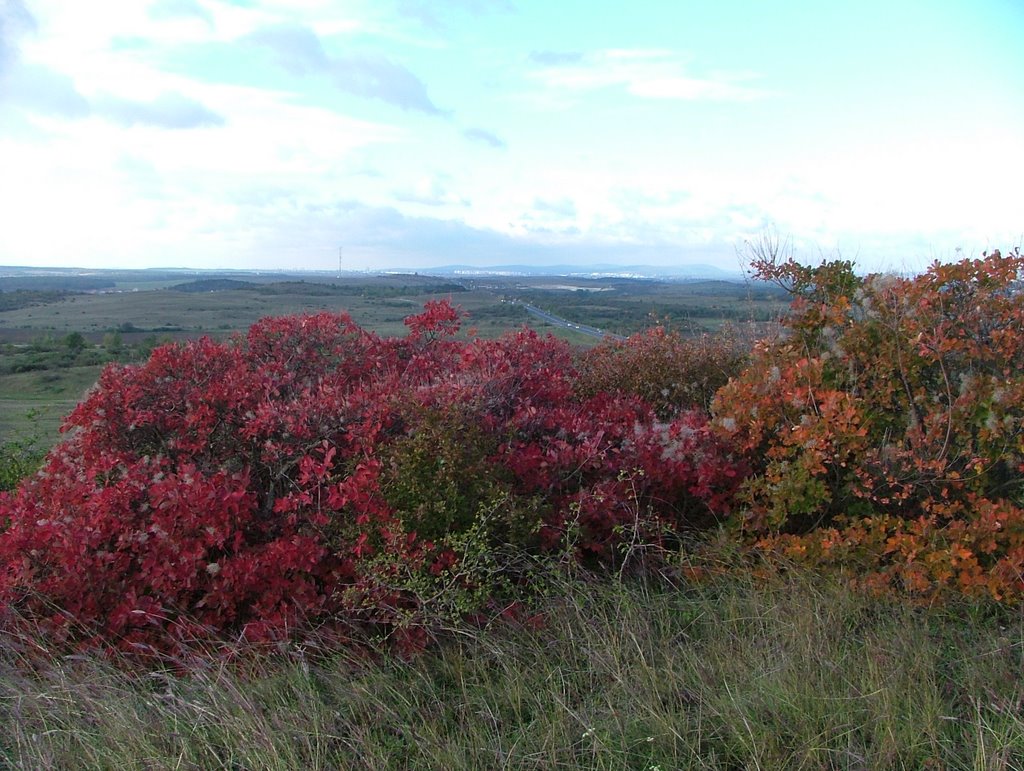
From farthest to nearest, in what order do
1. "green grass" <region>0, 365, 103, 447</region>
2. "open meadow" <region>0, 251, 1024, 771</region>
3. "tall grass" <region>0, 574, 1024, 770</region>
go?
"green grass" <region>0, 365, 103, 447</region> < "open meadow" <region>0, 251, 1024, 771</region> < "tall grass" <region>0, 574, 1024, 770</region>

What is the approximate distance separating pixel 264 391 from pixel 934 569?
11.9ft

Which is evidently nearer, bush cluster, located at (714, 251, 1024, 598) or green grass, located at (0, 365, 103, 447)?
bush cluster, located at (714, 251, 1024, 598)

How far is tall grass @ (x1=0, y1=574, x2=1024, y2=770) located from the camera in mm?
2920

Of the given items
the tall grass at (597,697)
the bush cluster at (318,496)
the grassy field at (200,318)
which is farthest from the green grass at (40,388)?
the tall grass at (597,697)

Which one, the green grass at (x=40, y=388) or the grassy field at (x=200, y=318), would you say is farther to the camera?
the green grass at (x=40, y=388)

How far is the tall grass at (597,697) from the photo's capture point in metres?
2.92

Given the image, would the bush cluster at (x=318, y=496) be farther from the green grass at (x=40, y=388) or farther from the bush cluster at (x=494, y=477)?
the green grass at (x=40, y=388)

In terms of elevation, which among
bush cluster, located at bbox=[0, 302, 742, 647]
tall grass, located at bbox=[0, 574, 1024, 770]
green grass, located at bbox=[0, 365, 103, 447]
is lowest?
green grass, located at bbox=[0, 365, 103, 447]

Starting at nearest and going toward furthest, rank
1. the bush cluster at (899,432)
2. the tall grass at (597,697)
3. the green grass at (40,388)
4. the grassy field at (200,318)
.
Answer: the tall grass at (597,697) → the bush cluster at (899,432) → the grassy field at (200,318) → the green grass at (40,388)

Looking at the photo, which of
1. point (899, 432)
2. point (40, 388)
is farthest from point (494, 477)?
point (40, 388)

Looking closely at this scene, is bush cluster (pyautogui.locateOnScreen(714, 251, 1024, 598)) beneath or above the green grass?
above

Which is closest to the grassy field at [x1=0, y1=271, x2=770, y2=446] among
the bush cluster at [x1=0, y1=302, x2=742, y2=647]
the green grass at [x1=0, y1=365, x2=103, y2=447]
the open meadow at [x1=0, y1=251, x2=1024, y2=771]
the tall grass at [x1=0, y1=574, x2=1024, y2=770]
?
the green grass at [x1=0, y1=365, x2=103, y2=447]

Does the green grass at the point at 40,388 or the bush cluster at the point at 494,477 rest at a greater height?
the bush cluster at the point at 494,477

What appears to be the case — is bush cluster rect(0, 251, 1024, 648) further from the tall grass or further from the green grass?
the green grass
